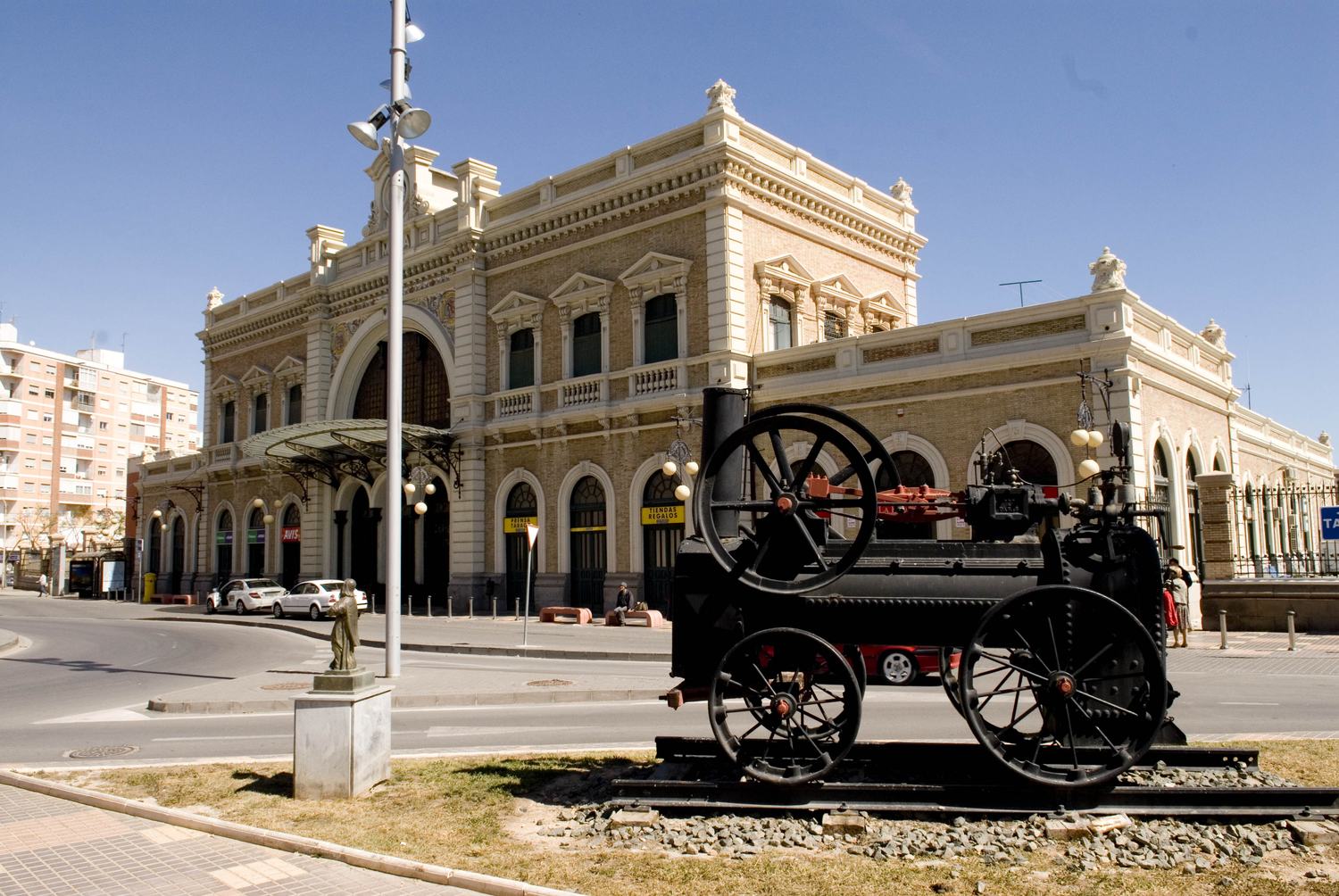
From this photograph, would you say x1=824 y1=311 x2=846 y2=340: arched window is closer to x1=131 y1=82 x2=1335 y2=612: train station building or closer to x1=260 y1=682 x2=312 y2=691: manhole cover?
x1=131 y1=82 x2=1335 y2=612: train station building

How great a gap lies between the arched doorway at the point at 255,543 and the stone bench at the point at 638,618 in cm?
2235

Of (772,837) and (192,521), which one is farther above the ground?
(192,521)

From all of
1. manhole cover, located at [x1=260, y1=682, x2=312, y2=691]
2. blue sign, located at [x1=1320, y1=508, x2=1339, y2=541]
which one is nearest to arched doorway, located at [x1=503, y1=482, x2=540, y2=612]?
manhole cover, located at [x1=260, y1=682, x2=312, y2=691]

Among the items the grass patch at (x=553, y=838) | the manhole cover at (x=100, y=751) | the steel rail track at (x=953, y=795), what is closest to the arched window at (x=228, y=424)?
the manhole cover at (x=100, y=751)

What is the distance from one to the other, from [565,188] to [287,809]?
25016 mm

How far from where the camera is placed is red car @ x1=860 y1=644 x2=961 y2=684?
13586mm

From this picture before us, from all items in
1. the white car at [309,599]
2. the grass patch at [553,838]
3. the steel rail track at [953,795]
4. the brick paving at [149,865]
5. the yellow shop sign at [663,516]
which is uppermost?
the yellow shop sign at [663,516]

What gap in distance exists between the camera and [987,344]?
72.1ft

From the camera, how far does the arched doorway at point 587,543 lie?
2898 cm

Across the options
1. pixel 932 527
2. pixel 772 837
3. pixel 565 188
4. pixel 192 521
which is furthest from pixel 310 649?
pixel 192 521

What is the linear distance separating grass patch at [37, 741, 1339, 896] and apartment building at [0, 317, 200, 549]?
79.1 m

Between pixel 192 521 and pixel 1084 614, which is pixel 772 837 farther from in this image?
pixel 192 521

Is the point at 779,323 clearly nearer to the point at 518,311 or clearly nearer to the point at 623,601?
the point at 518,311

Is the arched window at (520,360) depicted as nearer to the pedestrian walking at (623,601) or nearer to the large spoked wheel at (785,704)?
the pedestrian walking at (623,601)
